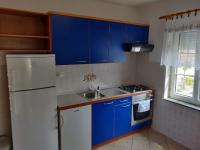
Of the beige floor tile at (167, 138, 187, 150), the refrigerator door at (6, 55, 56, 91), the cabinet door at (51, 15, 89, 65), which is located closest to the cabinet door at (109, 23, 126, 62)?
the cabinet door at (51, 15, 89, 65)

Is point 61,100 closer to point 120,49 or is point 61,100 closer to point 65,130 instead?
point 65,130

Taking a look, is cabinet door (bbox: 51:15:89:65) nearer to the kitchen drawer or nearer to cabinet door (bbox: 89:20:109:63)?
cabinet door (bbox: 89:20:109:63)

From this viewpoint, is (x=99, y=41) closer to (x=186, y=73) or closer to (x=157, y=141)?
(x=186, y=73)

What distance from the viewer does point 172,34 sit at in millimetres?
2797

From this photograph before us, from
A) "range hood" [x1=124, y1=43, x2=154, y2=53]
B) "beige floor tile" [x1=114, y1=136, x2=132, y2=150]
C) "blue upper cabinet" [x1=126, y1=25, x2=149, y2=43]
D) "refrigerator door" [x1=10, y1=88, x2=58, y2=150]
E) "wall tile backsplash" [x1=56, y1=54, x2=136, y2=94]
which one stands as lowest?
"beige floor tile" [x1=114, y1=136, x2=132, y2=150]

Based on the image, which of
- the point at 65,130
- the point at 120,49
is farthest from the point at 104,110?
the point at 120,49

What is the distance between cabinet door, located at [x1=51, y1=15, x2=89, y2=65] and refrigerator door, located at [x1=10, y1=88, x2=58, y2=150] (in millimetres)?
591

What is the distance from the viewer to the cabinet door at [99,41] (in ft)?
8.75

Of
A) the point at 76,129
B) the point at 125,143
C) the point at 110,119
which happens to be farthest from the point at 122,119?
the point at 76,129

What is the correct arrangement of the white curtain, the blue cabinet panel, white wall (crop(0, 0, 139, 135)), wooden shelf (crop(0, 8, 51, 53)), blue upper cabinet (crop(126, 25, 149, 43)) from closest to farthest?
wooden shelf (crop(0, 8, 51, 53))
white wall (crop(0, 0, 139, 135))
the white curtain
the blue cabinet panel
blue upper cabinet (crop(126, 25, 149, 43))

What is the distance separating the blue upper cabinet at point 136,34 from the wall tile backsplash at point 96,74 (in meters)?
0.44

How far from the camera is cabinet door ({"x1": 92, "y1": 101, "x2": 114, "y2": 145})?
2598mm

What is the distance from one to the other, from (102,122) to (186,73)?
1.67m

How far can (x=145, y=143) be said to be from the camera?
2.88 meters
